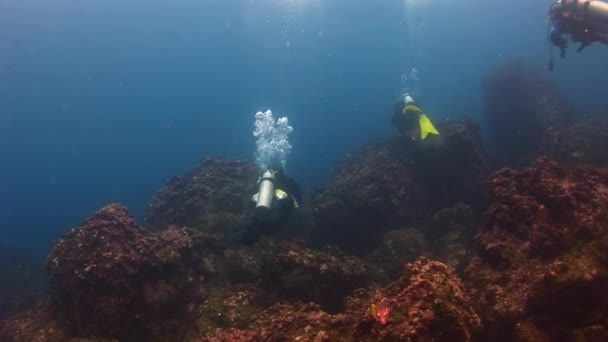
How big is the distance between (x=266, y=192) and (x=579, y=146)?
34.1ft

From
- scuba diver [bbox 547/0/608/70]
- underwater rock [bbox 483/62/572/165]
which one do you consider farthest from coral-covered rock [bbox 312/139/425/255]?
underwater rock [bbox 483/62/572/165]

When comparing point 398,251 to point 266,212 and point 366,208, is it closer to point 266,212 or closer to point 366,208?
point 366,208

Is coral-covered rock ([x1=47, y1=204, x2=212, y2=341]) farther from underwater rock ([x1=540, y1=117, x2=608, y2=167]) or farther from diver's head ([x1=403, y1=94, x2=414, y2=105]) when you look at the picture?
underwater rock ([x1=540, y1=117, x2=608, y2=167])

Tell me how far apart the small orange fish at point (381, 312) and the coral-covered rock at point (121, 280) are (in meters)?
5.45

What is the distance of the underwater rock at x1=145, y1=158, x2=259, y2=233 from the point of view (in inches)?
531

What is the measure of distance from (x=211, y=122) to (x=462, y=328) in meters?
96.5

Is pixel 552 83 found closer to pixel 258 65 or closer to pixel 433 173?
pixel 433 173

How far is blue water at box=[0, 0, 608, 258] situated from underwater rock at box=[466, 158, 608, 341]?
43.3m

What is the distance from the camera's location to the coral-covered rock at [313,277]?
7.73 meters

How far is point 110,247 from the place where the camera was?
8445mm

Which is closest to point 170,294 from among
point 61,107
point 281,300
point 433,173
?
point 281,300

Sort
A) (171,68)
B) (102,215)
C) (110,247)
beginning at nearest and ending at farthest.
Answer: (110,247) < (102,215) < (171,68)

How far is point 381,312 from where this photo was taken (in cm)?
411

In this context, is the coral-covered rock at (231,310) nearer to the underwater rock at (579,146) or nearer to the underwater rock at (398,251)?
the underwater rock at (398,251)
